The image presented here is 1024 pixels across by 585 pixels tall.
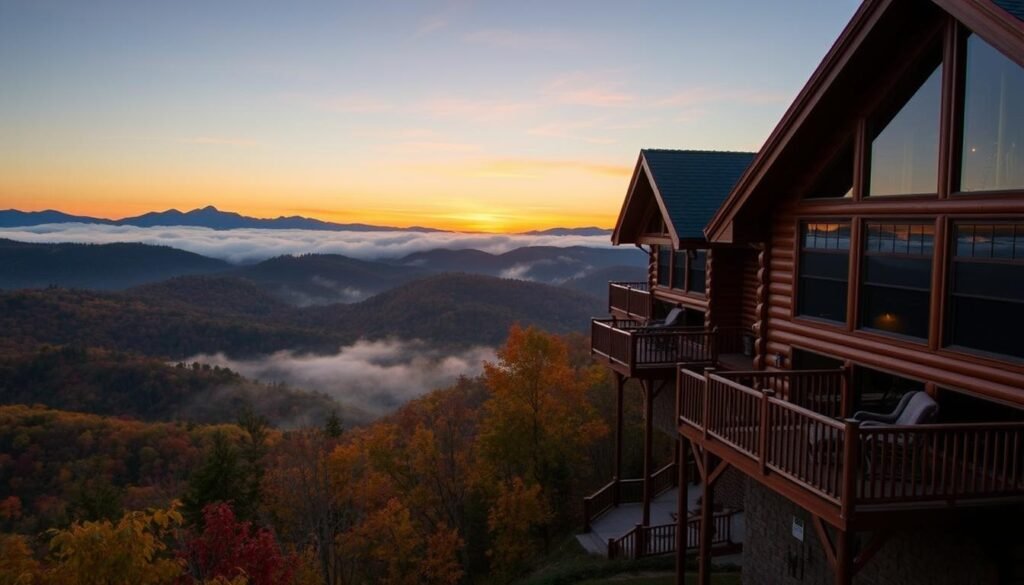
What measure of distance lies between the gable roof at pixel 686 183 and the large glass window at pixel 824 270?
4.94 m

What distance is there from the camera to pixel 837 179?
1171cm

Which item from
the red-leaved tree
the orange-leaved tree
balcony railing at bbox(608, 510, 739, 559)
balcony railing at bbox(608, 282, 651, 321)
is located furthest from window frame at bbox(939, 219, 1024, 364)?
the orange-leaved tree

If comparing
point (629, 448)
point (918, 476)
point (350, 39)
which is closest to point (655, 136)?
point (350, 39)

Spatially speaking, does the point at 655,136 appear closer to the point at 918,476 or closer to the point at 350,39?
the point at 350,39

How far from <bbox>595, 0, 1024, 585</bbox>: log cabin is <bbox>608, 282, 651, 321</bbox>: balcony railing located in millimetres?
9314

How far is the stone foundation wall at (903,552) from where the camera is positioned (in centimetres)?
842

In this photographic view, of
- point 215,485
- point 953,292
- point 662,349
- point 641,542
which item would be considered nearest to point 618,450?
point 641,542

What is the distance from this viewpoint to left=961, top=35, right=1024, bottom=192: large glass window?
8.45m

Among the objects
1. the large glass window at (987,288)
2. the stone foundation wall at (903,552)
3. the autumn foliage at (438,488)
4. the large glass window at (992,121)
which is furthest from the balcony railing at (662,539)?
the large glass window at (992,121)

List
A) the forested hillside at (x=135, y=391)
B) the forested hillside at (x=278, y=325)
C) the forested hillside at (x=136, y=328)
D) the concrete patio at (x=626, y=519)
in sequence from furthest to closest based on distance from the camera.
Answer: the forested hillside at (x=136, y=328) < the forested hillside at (x=278, y=325) < the forested hillside at (x=135, y=391) < the concrete patio at (x=626, y=519)

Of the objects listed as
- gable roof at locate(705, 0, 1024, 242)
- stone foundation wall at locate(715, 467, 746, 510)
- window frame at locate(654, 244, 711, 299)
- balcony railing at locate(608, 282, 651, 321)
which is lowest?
stone foundation wall at locate(715, 467, 746, 510)

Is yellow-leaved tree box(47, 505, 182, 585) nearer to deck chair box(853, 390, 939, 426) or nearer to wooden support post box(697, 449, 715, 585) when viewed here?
wooden support post box(697, 449, 715, 585)

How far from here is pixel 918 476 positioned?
9016 millimetres

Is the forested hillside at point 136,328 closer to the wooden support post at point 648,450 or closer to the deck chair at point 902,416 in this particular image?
the wooden support post at point 648,450
